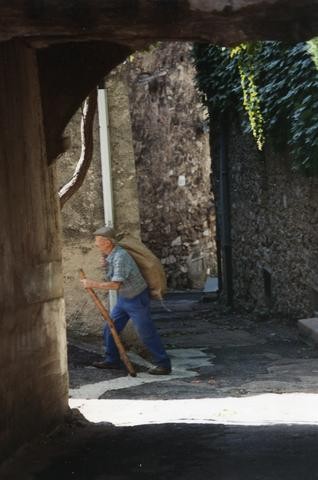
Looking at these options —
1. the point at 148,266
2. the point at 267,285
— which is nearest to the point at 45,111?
the point at 148,266

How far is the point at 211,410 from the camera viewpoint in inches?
269

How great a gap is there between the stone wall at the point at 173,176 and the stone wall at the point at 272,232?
709cm

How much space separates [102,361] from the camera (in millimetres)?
9969

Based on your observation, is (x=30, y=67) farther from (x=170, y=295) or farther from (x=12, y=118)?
(x=170, y=295)

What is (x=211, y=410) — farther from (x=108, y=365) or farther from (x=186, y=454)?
(x=108, y=365)

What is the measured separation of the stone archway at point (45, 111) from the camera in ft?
13.9

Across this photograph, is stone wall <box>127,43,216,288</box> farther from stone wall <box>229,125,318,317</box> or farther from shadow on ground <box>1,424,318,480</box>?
shadow on ground <box>1,424,318,480</box>

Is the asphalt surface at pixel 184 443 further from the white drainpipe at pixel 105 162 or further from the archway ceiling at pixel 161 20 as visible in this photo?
the archway ceiling at pixel 161 20

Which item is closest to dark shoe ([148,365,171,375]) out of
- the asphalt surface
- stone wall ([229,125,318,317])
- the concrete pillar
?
the asphalt surface

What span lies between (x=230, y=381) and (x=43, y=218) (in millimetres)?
3686

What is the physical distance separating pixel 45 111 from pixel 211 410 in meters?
2.30

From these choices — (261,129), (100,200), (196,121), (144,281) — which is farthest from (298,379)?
(196,121)

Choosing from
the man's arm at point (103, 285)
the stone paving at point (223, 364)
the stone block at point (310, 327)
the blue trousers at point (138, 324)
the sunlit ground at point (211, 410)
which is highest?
the man's arm at point (103, 285)

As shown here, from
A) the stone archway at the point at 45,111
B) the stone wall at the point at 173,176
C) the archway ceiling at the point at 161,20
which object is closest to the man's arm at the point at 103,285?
the stone archway at the point at 45,111
